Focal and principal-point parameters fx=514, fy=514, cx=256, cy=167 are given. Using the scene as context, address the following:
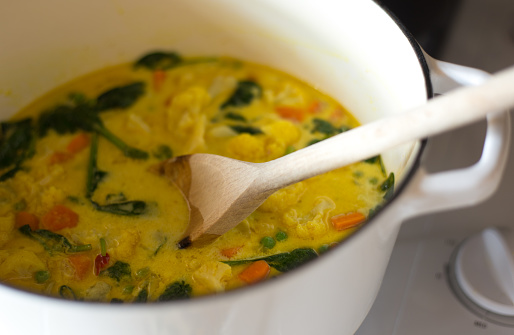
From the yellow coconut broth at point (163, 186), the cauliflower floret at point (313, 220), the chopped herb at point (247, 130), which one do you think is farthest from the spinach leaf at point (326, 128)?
the cauliflower floret at point (313, 220)

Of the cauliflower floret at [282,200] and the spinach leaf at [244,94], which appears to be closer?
the cauliflower floret at [282,200]

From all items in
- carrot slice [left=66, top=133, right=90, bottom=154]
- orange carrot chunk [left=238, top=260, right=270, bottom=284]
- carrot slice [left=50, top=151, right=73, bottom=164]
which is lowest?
orange carrot chunk [left=238, top=260, right=270, bottom=284]

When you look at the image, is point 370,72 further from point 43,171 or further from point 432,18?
point 43,171

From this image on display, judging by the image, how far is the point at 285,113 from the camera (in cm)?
177

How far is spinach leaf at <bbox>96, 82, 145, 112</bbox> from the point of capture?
181 cm

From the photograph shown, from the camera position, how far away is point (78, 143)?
5.56ft

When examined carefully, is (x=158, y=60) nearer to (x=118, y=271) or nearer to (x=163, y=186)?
(x=163, y=186)

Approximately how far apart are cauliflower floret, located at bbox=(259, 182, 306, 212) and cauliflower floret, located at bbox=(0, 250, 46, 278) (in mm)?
612

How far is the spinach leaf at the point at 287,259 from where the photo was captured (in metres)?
1.31

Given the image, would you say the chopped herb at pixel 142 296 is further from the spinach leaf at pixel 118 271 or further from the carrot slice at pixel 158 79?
the carrot slice at pixel 158 79

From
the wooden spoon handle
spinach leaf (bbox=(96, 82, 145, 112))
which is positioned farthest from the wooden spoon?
spinach leaf (bbox=(96, 82, 145, 112))

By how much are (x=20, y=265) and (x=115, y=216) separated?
0.28 m

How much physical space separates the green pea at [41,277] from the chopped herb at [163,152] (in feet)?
1.67

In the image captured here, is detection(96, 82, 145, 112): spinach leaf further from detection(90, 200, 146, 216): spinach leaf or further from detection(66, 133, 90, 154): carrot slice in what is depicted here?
detection(90, 200, 146, 216): spinach leaf
